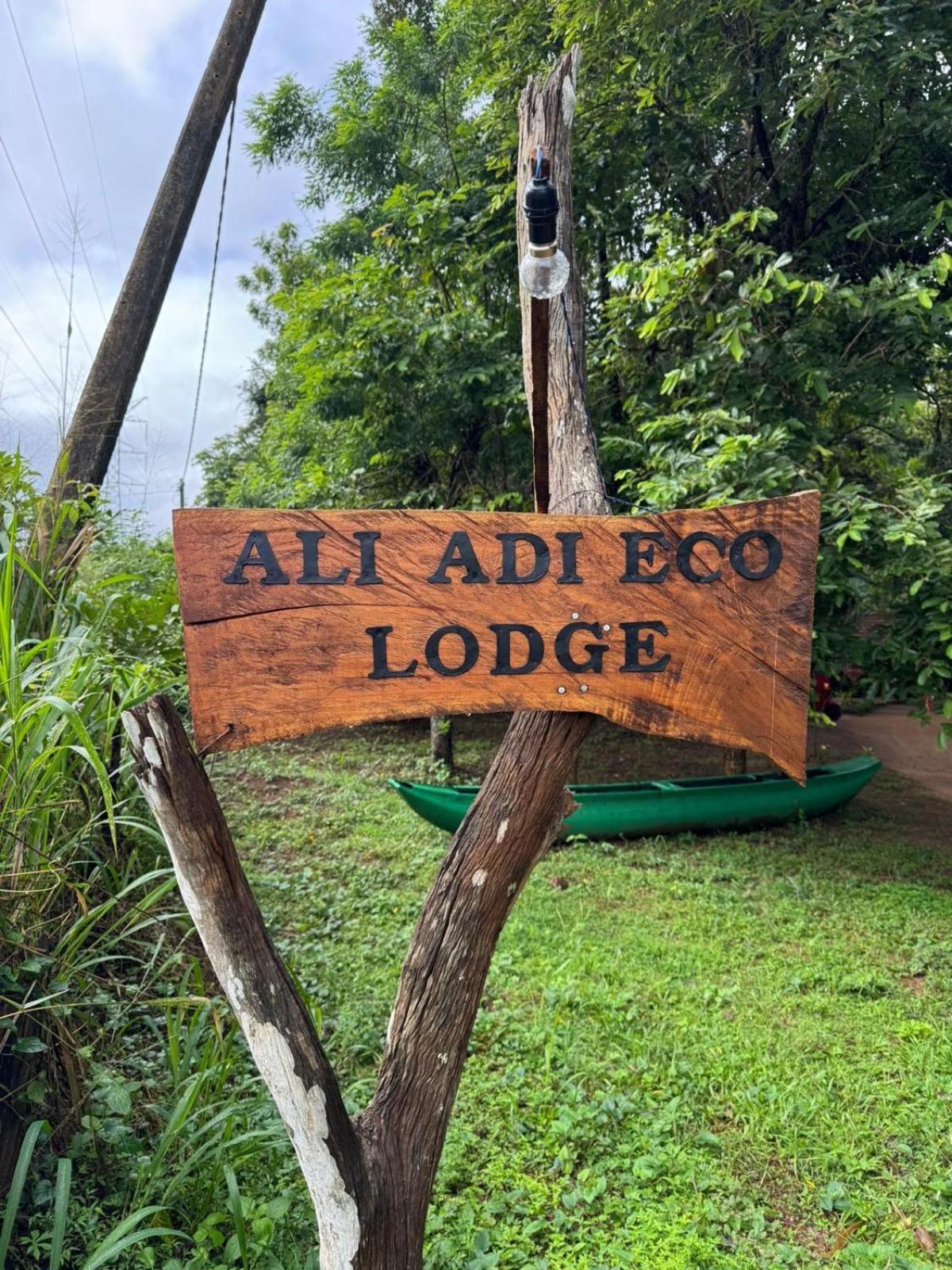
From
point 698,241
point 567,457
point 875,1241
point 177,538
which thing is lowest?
point 875,1241

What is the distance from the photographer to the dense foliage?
3.71m

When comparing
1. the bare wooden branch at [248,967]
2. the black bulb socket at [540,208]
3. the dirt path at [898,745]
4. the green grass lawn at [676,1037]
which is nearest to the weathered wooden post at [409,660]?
the bare wooden branch at [248,967]

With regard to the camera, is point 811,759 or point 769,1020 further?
point 811,759

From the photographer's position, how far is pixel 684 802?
512 centimetres

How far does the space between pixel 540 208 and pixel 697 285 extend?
3.16 meters

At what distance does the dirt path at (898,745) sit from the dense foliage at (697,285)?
235 centimetres

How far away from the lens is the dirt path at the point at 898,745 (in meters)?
7.20

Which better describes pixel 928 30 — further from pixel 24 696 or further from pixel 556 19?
pixel 24 696

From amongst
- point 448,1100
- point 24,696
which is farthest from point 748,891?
point 24,696

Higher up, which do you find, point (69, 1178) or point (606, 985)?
point (69, 1178)

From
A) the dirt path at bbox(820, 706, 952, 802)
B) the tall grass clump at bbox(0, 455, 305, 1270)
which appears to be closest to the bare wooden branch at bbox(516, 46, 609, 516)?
the tall grass clump at bbox(0, 455, 305, 1270)

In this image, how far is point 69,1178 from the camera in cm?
163

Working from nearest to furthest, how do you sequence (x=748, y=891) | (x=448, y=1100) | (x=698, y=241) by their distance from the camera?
(x=448, y=1100) → (x=698, y=241) → (x=748, y=891)

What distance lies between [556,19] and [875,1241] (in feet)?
17.8
